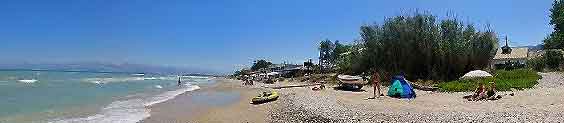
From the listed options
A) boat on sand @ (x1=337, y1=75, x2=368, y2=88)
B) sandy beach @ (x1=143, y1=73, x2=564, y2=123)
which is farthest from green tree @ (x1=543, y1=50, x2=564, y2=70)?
sandy beach @ (x1=143, y1=73, x2=564, y2=123)

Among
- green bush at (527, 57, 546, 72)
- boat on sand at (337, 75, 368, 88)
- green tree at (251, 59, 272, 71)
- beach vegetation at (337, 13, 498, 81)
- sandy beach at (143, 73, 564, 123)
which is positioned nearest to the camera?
sandy beach at (143, 73, 564, 123)

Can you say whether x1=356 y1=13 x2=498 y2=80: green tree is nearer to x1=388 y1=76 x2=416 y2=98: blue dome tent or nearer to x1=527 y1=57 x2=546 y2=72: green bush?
x1=527 y1=57 x2=546 y2=72: green bush

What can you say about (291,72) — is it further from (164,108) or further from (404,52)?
(164,108)

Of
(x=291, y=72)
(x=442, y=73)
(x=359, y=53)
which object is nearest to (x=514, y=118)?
(x=442, y=73)

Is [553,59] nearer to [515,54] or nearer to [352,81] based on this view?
[515,54]

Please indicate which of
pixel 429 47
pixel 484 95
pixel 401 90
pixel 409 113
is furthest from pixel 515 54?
pixel 409 113

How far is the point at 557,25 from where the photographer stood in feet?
177

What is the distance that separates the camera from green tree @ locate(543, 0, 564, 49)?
173 feet

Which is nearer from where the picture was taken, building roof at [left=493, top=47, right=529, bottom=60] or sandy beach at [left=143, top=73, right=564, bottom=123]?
sandy beach at [left=143, top=73, right=564, bottom=123]

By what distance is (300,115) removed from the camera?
19.3m

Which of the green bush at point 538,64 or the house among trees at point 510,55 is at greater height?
the house among trees at point 510,55

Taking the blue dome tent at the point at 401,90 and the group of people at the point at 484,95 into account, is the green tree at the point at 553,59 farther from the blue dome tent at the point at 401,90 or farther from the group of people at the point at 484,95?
the group of people at the point at 484,95

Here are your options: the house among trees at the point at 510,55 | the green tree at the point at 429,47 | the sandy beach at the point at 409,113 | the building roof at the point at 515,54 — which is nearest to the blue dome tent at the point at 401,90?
the sandy beach at the point at 409,113

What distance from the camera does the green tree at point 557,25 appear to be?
52588 millimetres
